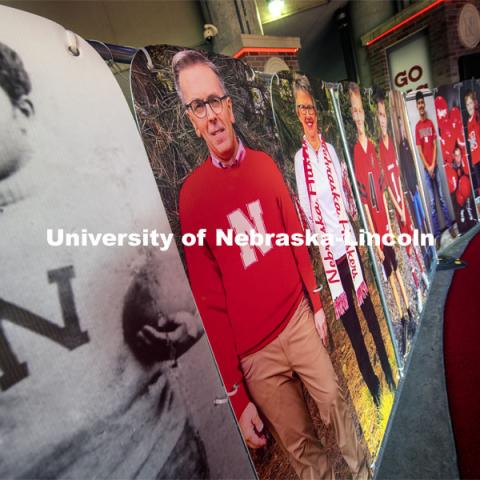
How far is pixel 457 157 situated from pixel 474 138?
0.64 metres

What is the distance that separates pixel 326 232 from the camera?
1.52 metres

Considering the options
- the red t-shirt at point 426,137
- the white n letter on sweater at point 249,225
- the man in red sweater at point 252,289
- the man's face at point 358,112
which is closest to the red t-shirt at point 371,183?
the man's face at point 358,112

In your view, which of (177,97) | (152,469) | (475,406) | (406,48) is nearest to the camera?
(152,469)

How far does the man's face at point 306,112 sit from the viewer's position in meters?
1.50

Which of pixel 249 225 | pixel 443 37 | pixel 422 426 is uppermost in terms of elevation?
pixel 443 37

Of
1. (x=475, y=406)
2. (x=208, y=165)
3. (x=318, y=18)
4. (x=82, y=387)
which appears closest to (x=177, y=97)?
(x=208, y=165)

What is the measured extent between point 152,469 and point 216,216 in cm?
62

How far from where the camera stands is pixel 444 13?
5703mm

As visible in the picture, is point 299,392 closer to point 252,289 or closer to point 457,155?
point 252,289

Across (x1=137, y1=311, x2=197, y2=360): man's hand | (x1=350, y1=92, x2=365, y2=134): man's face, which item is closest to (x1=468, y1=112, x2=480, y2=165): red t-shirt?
(x1=350, y1=92, x2=365, y2=134): man's face

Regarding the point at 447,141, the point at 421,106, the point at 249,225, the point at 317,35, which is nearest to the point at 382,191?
the point at 249,225

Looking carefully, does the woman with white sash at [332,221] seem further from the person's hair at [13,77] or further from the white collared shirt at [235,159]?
the person's hair at [13,77]

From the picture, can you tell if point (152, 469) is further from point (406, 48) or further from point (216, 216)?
point (406, 48)

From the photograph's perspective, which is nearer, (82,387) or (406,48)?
(82,387)
